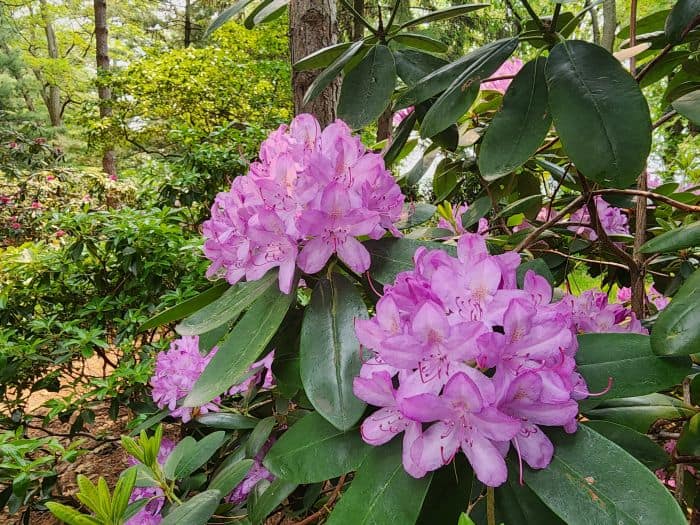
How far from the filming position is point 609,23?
2.63ft

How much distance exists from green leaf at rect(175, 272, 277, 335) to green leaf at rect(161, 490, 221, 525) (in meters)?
0.25

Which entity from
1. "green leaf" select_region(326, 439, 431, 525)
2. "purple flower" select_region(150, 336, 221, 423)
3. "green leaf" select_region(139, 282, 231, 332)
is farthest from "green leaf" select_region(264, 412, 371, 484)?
"purple flower" select_region(150, 336, 221, 423)

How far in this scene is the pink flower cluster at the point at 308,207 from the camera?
592mm

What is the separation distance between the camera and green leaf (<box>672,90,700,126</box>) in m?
0.61

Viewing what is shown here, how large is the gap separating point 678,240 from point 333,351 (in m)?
0.44

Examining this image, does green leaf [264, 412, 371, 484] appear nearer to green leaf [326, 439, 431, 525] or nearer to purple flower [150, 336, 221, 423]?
green leaf [326, 439, 431, 525]

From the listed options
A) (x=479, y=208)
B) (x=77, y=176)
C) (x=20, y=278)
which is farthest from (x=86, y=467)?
(x=77, y=176)

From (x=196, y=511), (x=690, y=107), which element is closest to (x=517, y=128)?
(x=690, y=107)

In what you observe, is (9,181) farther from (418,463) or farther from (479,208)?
(418,463)

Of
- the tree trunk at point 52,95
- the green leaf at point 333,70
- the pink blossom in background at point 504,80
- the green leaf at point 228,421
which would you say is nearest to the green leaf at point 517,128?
the green leaf at point 333,70

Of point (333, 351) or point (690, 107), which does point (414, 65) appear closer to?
point (690, 107)

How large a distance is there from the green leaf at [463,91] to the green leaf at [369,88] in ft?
0.28

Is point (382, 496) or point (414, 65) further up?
point (414, 65)

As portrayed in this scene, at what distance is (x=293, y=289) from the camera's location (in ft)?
2.08
